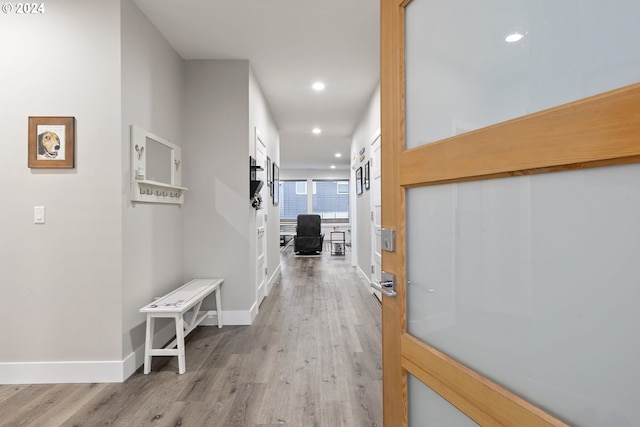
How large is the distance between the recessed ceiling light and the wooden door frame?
0.63ft

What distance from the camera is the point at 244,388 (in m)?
2.12

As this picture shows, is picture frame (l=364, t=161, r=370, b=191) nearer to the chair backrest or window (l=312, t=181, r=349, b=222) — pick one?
the chair backrest

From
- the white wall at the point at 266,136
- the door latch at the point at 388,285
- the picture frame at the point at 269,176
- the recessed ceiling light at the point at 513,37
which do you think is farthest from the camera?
the picture frame at the point at 269,176

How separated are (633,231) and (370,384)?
77.2 inches

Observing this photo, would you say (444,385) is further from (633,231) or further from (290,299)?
(290,299)

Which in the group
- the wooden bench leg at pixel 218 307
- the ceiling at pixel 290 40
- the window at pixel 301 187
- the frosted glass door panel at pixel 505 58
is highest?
the ceiling at pixel 290 40

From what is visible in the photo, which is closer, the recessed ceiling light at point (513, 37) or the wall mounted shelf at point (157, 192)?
the recessed ceiling light at point (513, 37)

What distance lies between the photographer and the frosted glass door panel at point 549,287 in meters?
0.56

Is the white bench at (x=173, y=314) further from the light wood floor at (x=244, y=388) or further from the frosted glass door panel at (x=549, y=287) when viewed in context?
the frosted glass door panel at (x=549, y=287)

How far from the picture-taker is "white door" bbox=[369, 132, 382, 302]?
420cm

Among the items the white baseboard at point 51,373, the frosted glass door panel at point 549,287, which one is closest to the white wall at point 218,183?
the white baseboard at point 51,373

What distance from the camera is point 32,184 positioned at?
220 centimetres

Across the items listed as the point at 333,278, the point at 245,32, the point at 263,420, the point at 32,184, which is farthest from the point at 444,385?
the point at 333,278

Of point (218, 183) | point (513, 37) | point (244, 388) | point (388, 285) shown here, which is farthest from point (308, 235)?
point (513, 37)
